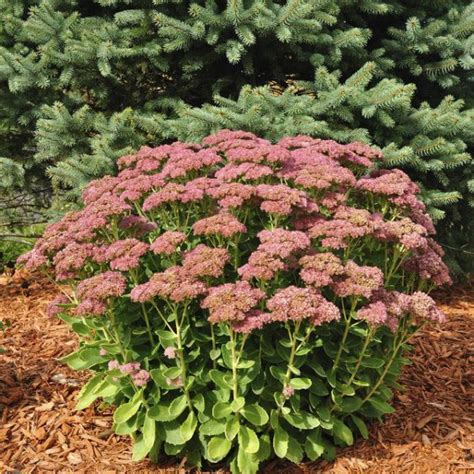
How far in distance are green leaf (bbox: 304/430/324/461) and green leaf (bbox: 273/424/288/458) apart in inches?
7.9

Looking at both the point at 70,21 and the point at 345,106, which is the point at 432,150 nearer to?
the point at 345,106

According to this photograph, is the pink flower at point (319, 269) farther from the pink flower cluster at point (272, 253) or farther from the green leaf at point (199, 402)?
the green leaf at point (199, 402)

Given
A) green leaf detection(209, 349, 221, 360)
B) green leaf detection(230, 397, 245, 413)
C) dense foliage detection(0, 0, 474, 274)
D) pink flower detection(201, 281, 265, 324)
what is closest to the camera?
pink flower detection(201, 281, 265, 324)

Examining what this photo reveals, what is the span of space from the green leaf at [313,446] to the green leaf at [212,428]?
18.5 inches

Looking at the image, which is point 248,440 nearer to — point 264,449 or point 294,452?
point 264,449

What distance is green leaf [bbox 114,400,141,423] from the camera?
9.52ft

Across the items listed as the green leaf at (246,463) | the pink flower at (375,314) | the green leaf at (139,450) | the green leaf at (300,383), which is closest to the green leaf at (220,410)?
the green leaf at (246,463)

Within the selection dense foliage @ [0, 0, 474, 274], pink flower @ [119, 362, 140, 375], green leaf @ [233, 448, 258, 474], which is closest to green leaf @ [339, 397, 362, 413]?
green leaf @ [233, 448, 258, 474]

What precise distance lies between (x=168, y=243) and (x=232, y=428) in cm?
93

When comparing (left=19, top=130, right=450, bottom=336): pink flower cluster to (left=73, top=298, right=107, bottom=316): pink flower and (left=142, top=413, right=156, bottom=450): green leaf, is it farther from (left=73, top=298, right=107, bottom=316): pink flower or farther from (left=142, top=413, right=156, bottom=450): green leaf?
(left=142, top=413, right=156, bottom=450): green leaf

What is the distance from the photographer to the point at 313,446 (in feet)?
9.81

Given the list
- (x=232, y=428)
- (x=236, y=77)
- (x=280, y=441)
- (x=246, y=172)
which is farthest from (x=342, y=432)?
(x=236, y=77)

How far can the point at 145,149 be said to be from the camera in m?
3.61

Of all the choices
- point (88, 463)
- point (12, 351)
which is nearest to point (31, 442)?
point (88, 463)
